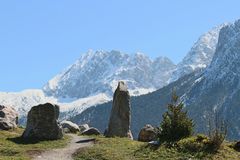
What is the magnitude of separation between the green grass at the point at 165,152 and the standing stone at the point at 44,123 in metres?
10.7

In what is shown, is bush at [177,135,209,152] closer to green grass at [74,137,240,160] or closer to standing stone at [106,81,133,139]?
green grass at [74,137,240,160]

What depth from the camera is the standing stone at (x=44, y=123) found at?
59.3m

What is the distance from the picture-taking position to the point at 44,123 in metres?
60.1

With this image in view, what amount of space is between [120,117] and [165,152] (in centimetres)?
2309

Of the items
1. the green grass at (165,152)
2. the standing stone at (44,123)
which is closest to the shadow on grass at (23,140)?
the standing stone at (44,123)

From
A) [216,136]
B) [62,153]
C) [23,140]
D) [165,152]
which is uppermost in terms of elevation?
[23,140]

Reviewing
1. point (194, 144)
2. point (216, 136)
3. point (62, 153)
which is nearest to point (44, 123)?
point (62, 153)

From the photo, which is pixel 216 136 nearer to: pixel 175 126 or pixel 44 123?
pixel 175 126

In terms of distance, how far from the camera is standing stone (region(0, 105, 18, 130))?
7063 centimetres

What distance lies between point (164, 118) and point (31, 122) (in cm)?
1716

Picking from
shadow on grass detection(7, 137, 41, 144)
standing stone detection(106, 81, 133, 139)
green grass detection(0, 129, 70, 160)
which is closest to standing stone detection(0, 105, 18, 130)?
green grass detection(0, 129, 70, 160)

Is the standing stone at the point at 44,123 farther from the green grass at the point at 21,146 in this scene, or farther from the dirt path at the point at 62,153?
the dirt path at the point at 62,153

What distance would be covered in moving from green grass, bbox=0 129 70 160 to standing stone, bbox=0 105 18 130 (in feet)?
27.3

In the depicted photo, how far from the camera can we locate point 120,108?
224ft
